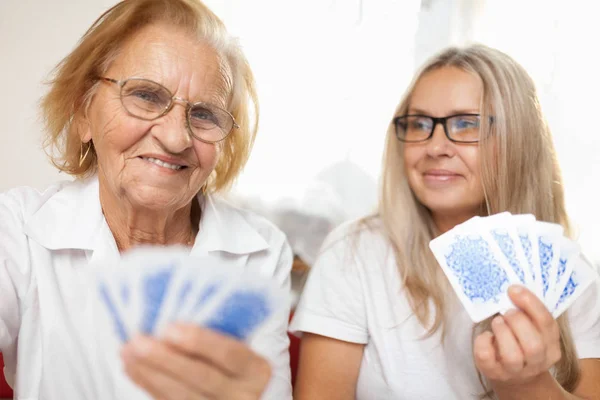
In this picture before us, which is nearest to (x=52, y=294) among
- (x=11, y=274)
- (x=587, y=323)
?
(x=11, y=274)

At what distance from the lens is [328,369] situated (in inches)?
57.8

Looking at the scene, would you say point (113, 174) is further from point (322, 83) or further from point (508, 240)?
point (322, 83)

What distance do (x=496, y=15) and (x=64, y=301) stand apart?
232cm

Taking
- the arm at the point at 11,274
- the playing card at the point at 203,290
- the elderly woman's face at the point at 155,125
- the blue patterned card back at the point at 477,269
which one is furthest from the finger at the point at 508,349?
the arm at the point at 11,274

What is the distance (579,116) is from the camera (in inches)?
102

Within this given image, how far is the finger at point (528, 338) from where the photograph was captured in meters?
1.15

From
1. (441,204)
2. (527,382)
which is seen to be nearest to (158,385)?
(527,382)

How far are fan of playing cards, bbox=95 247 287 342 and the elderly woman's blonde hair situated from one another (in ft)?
1.73

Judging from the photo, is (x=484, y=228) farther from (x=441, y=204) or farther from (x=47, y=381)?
(x=47, y=381)

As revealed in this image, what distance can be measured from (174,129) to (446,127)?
27.2 inches

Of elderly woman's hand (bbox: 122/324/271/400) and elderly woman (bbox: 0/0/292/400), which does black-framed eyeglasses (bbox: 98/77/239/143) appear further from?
elderly woman's hand (bbox: 122/324/271/400)

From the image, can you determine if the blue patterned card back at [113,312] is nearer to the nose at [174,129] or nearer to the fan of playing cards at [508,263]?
the nose at [174,129]

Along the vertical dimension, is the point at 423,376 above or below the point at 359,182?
below

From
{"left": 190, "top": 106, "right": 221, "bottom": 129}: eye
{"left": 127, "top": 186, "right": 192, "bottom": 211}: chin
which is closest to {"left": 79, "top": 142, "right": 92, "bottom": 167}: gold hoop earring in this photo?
{"left": 127, "top": 186, "right": 192, "bottom": 211}: chin
